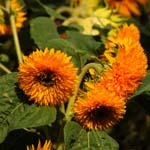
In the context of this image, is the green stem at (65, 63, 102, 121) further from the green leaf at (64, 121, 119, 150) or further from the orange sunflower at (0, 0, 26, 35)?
the orange sunflower at (0, 0, 26, 35)

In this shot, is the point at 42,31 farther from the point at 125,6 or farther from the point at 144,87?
the point at 125,6

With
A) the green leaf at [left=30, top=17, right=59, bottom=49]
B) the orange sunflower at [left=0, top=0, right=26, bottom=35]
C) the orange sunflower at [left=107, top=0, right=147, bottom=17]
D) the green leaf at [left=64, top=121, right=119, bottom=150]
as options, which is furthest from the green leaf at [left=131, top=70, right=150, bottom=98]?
the orange sunflower at [left=107, top=0, right=147, bottom=17]

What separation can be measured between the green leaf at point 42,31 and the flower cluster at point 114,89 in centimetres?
29

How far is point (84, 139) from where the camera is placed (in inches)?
44.4

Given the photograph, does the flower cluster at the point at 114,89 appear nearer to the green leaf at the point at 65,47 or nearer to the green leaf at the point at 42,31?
the green leaf at the point at 65,47

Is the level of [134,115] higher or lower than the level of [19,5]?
lower

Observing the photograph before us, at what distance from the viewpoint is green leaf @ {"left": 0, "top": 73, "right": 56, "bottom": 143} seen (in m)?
1.10

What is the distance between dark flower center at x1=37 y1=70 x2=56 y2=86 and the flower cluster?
63mm

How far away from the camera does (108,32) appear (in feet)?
5.12

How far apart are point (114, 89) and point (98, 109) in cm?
5

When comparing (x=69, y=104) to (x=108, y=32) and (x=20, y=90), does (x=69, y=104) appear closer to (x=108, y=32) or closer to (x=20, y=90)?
(x=20, y=90)

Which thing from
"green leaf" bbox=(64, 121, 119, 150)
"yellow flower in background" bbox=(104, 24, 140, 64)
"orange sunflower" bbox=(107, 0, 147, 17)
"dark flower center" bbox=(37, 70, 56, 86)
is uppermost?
"dark flower center" bbox=(37, 70, 56, 86)

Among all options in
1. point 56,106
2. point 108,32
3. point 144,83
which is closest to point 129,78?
point 144,83

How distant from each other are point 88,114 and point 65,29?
50cm
